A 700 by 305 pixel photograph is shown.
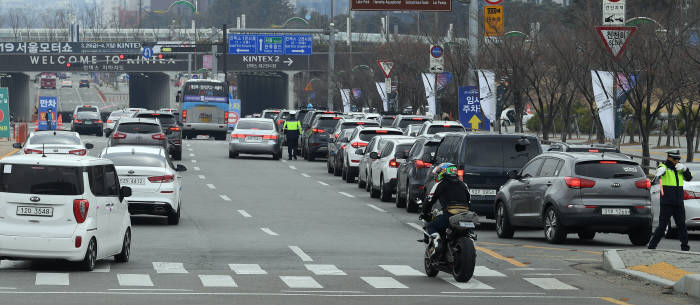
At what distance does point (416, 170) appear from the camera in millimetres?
26641

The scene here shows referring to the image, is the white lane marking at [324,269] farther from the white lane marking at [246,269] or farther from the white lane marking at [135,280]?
the white lane marking at [135,280]

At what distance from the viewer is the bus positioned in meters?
71.0

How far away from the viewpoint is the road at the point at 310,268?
13734 millimetres

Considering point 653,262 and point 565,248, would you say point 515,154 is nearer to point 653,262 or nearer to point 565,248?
point 565,248

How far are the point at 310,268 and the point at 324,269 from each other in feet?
0.73

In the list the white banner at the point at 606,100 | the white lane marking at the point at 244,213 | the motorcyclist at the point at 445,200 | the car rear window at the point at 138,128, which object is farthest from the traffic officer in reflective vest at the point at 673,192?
the car rear window at the point at 138,128

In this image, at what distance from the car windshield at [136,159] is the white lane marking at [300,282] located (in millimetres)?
8769

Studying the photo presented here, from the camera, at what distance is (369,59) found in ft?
284

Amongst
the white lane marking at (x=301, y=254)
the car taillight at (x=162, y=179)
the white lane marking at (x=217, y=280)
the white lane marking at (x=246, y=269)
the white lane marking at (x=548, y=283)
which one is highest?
the car taillight at (x=162, y=179)

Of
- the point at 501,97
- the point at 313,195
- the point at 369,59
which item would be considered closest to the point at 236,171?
the point at 313,195

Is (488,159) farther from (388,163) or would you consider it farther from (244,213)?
(388,163)

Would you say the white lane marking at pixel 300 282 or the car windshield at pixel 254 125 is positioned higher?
the car windshield at pixel 254 125

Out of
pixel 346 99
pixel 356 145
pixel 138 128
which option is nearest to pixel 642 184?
pixel 356 145

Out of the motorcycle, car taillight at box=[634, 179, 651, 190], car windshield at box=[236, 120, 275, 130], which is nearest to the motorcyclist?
the motorcycle
